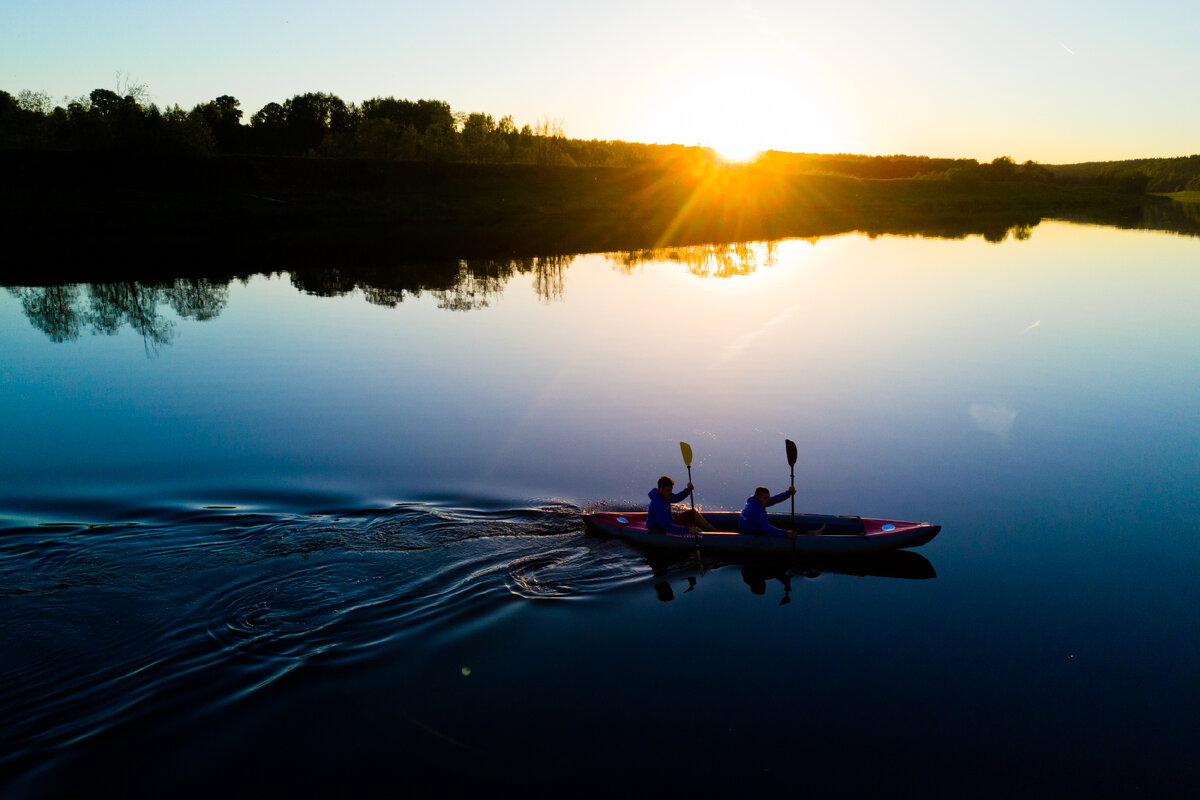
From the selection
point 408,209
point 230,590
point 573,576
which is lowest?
point 573,576

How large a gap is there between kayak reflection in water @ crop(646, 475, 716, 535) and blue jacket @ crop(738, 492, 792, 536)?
2.43 feet

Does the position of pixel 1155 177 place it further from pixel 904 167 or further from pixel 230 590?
pixel 230 590

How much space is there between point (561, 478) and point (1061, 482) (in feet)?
29.5

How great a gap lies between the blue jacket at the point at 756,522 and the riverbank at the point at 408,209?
33.3 metres

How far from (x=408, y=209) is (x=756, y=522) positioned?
54.0 m

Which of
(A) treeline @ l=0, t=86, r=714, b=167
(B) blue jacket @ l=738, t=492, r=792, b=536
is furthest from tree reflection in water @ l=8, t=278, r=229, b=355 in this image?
(A) treeline @ l=0, t=86, r=714, b=167

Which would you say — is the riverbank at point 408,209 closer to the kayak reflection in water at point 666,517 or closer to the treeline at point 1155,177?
the kayak reflection in water at point 666,517

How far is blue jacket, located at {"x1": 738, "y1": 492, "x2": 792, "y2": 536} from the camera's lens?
12359 millimetres

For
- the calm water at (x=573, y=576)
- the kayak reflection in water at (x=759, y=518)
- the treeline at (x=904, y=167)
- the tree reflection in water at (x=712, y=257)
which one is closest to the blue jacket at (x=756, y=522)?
the kayak reflection in water at (x=759, y=518)

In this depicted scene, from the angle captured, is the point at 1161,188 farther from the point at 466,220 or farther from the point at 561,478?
the point at 561,478

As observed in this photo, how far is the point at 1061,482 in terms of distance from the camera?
14.5 metres

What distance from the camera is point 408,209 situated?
2405 inches

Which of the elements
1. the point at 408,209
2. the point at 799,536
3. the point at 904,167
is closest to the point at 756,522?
the point at 799,536

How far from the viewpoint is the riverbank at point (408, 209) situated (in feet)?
151
